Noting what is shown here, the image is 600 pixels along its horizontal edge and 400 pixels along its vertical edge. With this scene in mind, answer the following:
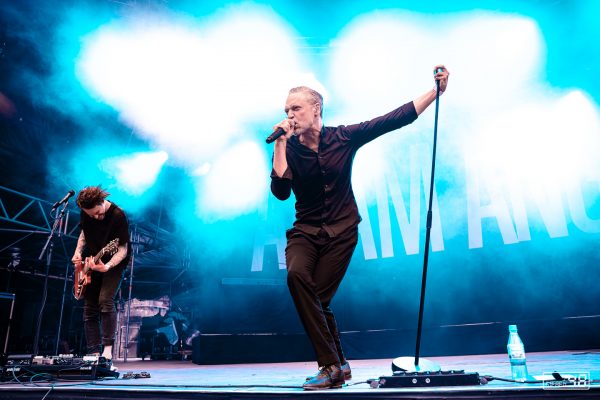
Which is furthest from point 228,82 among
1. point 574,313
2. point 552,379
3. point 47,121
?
point 552,379

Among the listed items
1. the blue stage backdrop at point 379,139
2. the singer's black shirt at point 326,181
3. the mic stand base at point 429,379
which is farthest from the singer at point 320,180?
the blue stage backdrop at point 379,139

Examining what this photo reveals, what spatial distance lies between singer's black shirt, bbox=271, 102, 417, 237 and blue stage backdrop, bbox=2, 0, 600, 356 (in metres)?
4.04

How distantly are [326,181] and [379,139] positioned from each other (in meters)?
4.78

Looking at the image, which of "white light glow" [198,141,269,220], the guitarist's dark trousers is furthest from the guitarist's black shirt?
"white light glow" [198,141,269,220]

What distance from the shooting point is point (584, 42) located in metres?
5.93

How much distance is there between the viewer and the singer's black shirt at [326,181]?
8.82ft

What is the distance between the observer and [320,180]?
2695mm

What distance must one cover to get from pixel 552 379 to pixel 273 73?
7.27m

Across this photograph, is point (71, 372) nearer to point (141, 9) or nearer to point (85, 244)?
point (85, 244)

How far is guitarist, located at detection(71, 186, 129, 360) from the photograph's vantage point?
4.07m

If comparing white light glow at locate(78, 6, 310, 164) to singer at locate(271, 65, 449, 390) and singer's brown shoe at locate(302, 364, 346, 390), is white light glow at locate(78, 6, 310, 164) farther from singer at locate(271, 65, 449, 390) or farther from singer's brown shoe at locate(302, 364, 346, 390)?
singer's brown shoe at locate(302, 364, 346, 390)

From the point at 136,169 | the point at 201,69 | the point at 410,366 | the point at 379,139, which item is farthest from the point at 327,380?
the point at 136,169

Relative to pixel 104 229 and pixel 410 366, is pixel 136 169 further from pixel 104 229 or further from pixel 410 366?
pixel 410 366

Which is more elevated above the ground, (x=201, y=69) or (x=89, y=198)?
(x=201, y=69)
